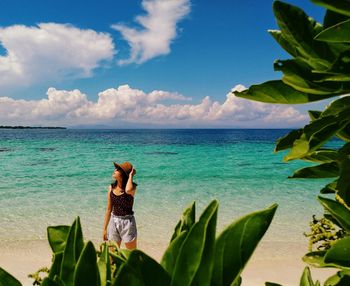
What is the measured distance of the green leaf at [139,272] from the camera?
0.44 m

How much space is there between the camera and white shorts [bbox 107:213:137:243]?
5.89m

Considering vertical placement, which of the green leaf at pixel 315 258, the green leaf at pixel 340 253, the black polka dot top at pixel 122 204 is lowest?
the black polka dot top at pixel 122 204

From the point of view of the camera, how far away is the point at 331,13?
862 millimetres

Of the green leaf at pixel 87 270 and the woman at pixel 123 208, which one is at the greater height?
the green leaf at pixel 87 270

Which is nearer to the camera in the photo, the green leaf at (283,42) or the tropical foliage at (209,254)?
the tropical foliage at (209,254)

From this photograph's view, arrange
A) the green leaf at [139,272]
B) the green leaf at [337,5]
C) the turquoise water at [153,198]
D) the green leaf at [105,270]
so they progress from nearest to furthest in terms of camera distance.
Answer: the green leaf at [139,272] < the green leaf at [105,270] < the green leaf at [337,5] < the turquoise water at [153,198]

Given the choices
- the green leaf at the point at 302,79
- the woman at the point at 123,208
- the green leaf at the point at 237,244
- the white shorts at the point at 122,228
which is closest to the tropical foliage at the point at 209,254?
the green leaf at the point at 237,244

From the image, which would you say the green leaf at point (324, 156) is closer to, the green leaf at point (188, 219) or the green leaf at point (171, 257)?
the green leaf at point (188, 219)

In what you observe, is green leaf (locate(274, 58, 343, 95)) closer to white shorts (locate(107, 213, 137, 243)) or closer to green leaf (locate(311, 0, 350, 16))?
green leaf (locate(311, 0, 350, 16))

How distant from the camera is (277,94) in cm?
99

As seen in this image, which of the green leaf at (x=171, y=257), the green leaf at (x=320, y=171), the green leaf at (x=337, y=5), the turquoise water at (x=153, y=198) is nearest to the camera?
the green leaf at (x=171, y=257)

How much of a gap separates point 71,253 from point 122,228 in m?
5.48

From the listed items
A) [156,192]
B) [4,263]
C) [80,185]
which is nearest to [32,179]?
[80,185]

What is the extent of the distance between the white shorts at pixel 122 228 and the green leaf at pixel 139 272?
556 cm
